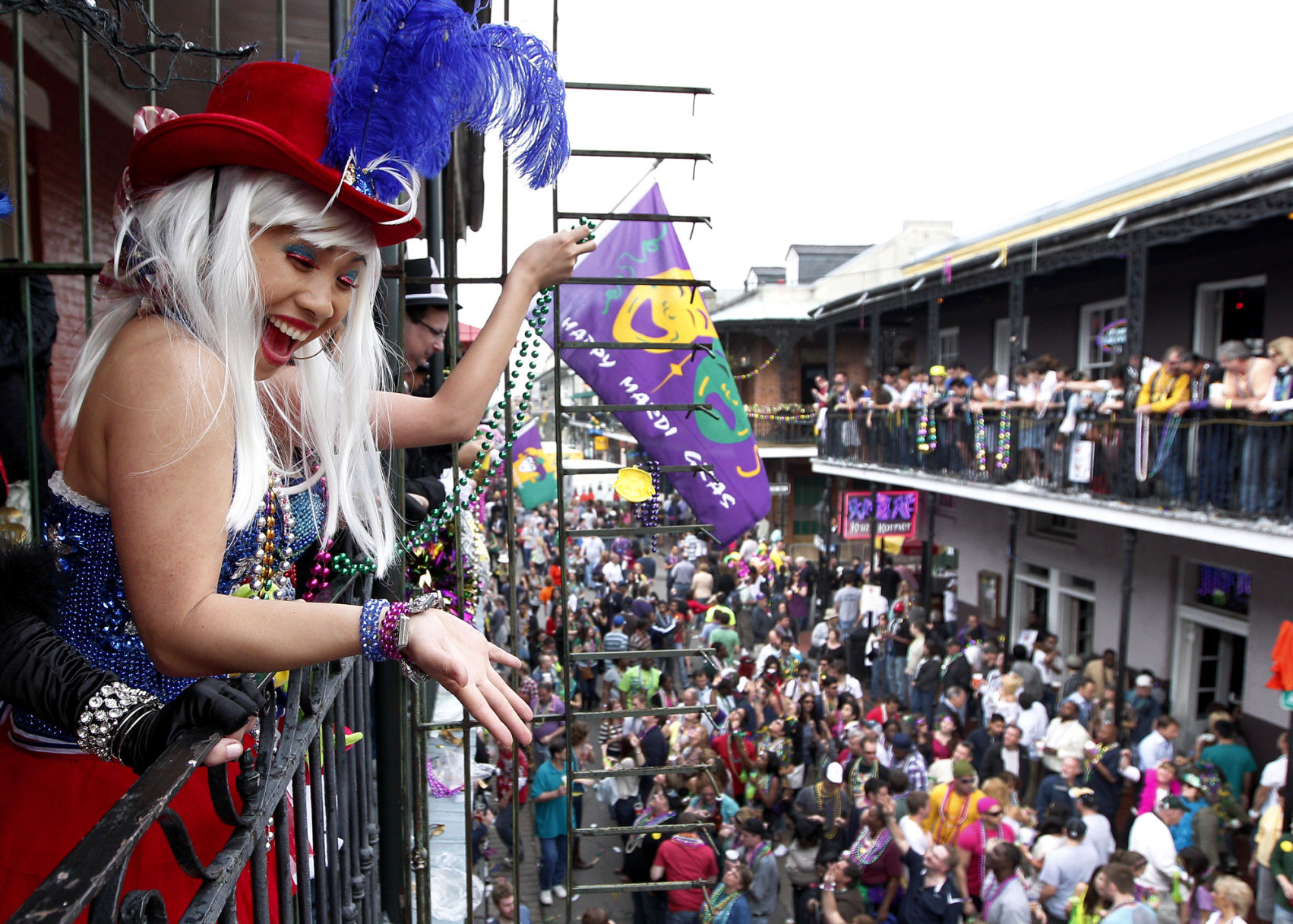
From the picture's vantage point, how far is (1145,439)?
945 cm

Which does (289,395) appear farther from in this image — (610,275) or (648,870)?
(648,870)

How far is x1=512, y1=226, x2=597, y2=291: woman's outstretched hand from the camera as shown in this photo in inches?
78.2

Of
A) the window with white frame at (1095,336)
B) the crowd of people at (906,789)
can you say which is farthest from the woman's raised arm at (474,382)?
the window with white frame at (1095,336)

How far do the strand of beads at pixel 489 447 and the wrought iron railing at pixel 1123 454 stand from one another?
26.2 ft

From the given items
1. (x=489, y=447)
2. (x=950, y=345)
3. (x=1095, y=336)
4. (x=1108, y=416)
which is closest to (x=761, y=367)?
(x=950, y=345)

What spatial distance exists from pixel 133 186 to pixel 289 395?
1.57ft

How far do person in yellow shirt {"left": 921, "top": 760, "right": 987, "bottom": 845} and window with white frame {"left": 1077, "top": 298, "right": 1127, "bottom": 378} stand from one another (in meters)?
8.72

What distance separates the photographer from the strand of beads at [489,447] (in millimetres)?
2088

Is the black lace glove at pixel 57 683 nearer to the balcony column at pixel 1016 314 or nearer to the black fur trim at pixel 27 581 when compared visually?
the black fur trim at pixel 27 581

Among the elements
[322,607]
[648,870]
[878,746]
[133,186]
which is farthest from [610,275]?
[878,746]

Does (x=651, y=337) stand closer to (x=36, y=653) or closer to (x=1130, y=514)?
(x=36, y=653)

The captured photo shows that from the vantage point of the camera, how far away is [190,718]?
3.82 feet

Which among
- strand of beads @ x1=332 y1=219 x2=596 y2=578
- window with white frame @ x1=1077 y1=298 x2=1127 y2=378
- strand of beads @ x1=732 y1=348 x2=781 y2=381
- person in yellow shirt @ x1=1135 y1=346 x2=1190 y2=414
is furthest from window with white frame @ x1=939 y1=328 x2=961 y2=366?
strand of beads @ x1=332 y1=219 x2=596 y2=578

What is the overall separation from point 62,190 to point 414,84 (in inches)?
181
